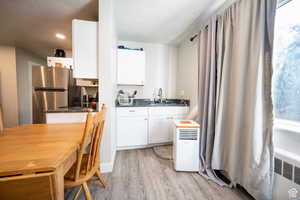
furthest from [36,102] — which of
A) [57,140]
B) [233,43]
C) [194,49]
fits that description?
[233,43]

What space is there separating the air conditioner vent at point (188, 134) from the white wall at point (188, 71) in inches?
30.6

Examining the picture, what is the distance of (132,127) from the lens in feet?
6.91

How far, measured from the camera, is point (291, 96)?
972 millimetres

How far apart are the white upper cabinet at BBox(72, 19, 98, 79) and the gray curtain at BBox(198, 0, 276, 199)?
5.16 feet

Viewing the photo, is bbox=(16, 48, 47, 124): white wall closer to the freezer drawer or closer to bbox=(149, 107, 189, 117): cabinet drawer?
the freezer drawer

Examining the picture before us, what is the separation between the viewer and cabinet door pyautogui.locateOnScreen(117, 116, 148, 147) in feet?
6.77

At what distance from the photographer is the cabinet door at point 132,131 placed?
206cm

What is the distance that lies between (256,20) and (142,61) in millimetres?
1814

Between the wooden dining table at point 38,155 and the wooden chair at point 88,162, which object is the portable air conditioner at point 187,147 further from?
the wooden dining table at point 38,155

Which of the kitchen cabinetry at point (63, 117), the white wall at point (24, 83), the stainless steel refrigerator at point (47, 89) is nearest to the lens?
the kitchen cabinetry at point (63, 117)

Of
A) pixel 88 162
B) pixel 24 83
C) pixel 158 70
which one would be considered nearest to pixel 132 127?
pixel 88 162

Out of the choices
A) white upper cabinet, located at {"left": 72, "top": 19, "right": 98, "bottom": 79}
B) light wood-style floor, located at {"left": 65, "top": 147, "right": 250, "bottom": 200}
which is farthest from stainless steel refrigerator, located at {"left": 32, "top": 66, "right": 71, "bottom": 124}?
light wood-style floor, located at {"left": 65, "top": 147, "right": 250, "bottom": 200}

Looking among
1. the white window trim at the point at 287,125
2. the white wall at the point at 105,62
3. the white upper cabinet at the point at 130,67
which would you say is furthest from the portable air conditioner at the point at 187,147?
the white upper cabinet at the point at 130,67

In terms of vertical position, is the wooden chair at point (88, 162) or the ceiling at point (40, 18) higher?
the ceiling at point (40, 18)
